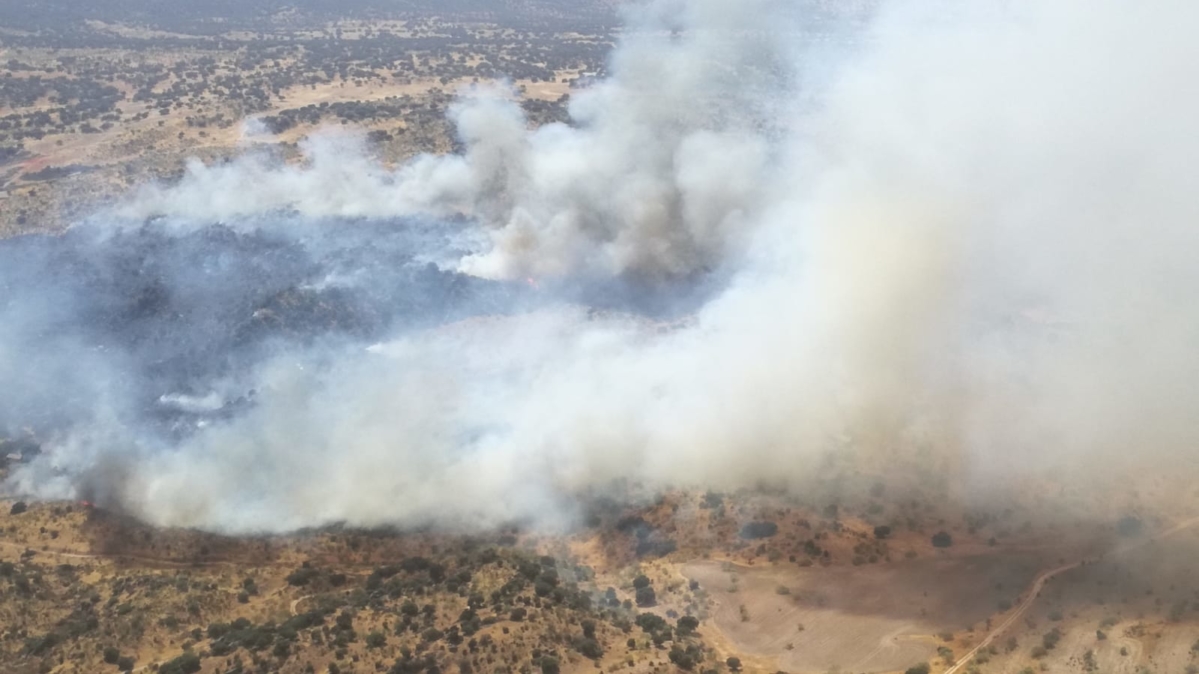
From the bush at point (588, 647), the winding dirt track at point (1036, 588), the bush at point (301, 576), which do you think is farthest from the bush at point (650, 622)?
the bush at point (301, 576)

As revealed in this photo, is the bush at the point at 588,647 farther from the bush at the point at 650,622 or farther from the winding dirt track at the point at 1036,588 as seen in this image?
the winding dirt track at the point at 1036,588

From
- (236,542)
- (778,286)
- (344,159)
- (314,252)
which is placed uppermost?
(344,159)

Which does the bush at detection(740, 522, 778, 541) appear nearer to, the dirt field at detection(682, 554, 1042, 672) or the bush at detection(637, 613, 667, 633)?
the dirt field at detection(682, 554, 1042, 672)

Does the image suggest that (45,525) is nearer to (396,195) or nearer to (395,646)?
(395,646)

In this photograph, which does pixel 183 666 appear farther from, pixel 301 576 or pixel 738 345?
pixel 738 345

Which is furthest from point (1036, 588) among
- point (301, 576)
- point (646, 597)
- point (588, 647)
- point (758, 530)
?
point (301, 576)

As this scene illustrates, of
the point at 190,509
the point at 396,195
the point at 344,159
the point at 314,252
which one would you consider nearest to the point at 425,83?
the point at 344,159
